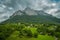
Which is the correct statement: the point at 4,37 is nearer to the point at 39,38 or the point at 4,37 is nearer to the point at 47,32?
the point at 39,38

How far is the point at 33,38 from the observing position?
168 metres

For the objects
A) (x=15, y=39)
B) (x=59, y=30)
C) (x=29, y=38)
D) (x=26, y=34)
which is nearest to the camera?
(x=15, y=39)

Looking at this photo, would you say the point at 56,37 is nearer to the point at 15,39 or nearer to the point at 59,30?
the point at 59,30

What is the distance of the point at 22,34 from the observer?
176m

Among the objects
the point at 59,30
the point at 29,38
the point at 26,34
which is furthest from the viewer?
the point at 59,30

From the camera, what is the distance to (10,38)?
526ft

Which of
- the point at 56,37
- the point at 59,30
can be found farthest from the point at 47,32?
the point at 56,37

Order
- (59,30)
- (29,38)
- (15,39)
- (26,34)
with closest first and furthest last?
1. (15,39)
2. (29,38)
3. (26,34)
4. (59,30)

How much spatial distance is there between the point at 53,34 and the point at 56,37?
12937 mm

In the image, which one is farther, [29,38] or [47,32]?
[47,32]

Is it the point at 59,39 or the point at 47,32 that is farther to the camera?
the point at 47,32

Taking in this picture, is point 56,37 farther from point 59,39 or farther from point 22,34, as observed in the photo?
point 22,34

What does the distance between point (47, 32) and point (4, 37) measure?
57.6 metres

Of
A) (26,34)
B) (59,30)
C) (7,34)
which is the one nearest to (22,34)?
(26,34)
